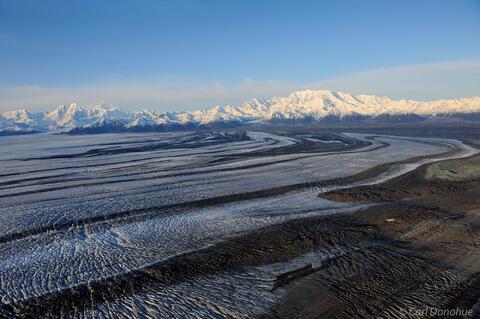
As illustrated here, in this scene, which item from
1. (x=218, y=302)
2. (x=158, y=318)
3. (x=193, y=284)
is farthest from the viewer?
(x=193, y=284)

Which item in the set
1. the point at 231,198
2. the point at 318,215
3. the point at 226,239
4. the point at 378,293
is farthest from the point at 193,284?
the point at 231,198

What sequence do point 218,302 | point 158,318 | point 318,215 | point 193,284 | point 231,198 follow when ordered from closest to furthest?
point 158,318 → point 218,302 → point 193,284 → point 318,215 → point 231,198

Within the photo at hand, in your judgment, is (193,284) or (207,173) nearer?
(193,284)

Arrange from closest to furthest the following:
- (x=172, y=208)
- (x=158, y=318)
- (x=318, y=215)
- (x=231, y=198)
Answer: (x=158, y=318), (x=318, y=215), (x=172, y=208), (x=231, y=198)

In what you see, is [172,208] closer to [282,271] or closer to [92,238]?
[92,238]

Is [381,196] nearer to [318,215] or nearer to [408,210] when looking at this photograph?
[408,210]

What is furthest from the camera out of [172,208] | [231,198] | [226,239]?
[231,198]

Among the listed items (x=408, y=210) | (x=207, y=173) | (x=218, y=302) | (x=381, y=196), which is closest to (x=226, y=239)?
(x=218, y=302)

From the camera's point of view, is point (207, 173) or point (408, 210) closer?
point (408, 210)
